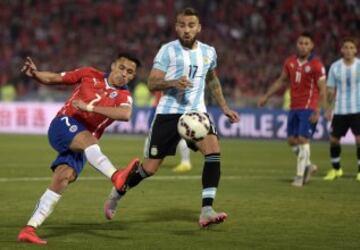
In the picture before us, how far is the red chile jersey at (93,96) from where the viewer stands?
879 centimetres

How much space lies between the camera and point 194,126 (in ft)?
30.3

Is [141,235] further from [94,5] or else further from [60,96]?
[94,5]

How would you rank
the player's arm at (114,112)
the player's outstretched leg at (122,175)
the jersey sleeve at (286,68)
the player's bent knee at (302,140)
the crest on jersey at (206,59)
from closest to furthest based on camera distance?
the player's outstretched leg at (122,175) < the player's arm at (114,112) < the crest on jersey at (206,59) < the player's bent knee at (302,140) < the jersey sleeve at (286,68)

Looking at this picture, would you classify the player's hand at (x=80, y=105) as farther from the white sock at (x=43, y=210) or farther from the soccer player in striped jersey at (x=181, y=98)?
the soccer player in striped jersey at (x=181, y=98)

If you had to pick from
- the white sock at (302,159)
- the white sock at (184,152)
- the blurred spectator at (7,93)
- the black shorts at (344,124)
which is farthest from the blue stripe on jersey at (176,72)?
the blurred spectator at (7,93)

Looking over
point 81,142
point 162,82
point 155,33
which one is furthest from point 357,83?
point 155,33

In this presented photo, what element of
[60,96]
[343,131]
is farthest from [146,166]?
[60,96]

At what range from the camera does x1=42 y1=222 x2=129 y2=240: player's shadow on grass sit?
891cm

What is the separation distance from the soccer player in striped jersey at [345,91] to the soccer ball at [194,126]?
6.67 metres

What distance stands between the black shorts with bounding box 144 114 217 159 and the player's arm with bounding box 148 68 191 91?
1.34 ft

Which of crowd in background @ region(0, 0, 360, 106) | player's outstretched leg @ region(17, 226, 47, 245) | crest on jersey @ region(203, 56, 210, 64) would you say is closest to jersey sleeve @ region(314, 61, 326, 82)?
crest on jersey @ region(203, 56, 210, 64)

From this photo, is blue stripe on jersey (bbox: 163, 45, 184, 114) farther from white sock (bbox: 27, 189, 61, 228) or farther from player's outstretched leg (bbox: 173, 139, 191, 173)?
player's outstretched leg (bbox: 173, 139, 191, 173)

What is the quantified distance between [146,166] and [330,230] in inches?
83.0

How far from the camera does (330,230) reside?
9336mm
